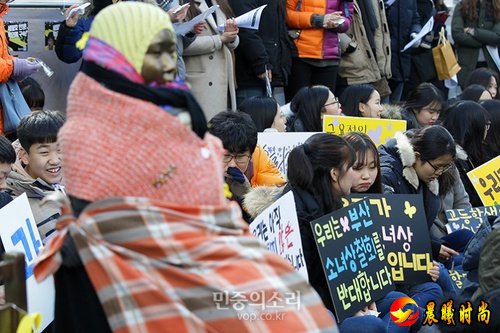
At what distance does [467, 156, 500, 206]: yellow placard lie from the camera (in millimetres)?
8406

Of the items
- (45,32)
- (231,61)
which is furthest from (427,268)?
(45,32)

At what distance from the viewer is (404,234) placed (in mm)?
6742

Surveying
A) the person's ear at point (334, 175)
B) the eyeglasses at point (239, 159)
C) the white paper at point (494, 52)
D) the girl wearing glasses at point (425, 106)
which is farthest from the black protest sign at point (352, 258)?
the white paper at point (494, 52)

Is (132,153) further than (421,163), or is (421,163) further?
(421,163)

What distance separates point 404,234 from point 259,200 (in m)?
1.25

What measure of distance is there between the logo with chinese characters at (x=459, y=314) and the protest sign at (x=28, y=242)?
1.86 metres

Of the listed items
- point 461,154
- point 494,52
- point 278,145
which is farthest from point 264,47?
point 494,52

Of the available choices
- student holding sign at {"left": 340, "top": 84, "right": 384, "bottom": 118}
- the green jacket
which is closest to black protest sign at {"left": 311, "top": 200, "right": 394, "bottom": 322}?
student holding sign at {"left": 340, "top": 84, "right": 384, "bottom": 118}

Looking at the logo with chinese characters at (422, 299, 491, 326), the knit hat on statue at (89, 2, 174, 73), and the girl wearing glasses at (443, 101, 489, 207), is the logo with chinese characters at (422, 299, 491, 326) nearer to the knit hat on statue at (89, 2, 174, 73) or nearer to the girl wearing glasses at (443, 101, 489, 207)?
the knit hat on statue at (89, 2, 174, 73)

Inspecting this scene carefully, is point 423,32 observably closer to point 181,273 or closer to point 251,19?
point 251,19

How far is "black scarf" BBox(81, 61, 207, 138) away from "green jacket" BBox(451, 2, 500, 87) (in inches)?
387

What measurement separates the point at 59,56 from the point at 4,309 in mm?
5265

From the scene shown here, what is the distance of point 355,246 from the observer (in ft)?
19.9

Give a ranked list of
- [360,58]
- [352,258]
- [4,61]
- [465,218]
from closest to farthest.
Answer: [352,258] → [4,61] → [465,218] → [360,58]
